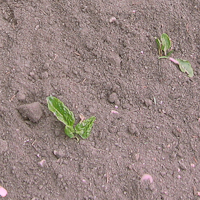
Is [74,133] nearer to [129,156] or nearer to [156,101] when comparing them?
[129,156]

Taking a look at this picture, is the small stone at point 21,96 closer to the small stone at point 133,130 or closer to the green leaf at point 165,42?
the small stone at point 133,130

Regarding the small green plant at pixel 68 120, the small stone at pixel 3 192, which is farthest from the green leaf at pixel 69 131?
the small stone at pixel 3 192

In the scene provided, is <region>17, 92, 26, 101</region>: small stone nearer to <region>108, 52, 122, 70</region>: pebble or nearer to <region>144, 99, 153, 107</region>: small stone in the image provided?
<region>108, 52, 122, 70</region>: pebble

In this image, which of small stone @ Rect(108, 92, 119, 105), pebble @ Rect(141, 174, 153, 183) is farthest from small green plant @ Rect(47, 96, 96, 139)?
pebble @ Rect(141, 174, 153, 183)

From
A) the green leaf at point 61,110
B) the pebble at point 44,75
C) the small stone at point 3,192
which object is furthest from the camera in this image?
the pebble at point 44,75

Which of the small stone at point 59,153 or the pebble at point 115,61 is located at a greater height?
the pebble at point 115,61
